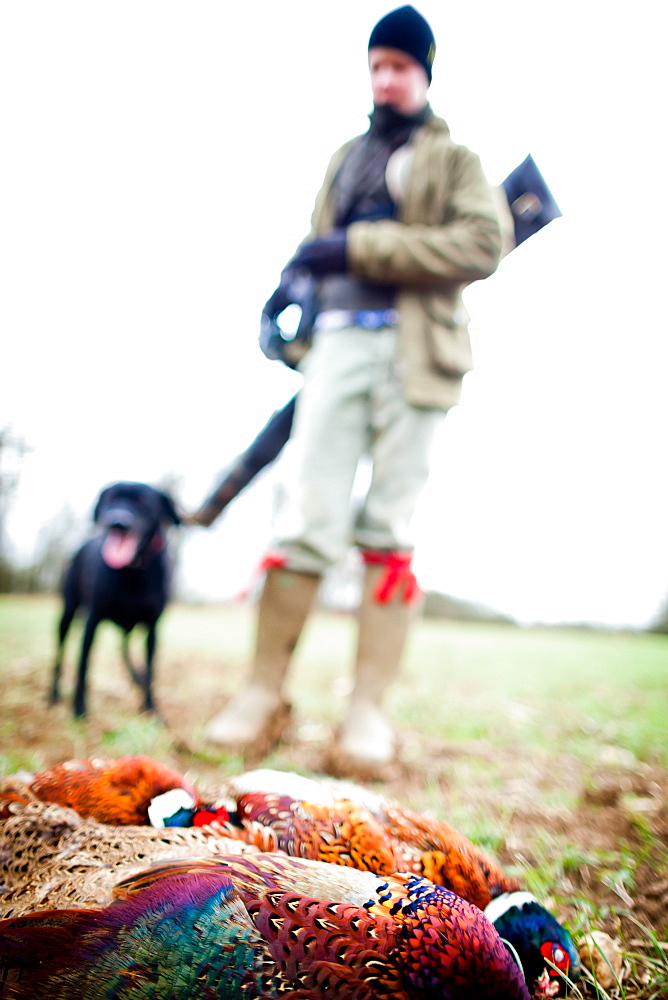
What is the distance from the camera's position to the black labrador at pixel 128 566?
2586mm

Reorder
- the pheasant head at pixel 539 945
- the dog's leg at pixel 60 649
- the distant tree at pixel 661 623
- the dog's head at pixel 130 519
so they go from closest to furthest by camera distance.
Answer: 1. the pheasant head at pixel 539 945
2. the dog's head at pixel 130 519
3. the dog's leg at pixel 60 649
4. the distant tree at pixel 661 623

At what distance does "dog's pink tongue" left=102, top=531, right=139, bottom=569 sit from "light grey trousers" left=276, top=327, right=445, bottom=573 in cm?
84

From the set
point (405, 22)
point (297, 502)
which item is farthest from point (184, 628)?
point (405, 22)

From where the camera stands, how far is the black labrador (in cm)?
259

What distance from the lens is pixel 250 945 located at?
0.61m

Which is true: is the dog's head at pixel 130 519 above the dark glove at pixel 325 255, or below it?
below


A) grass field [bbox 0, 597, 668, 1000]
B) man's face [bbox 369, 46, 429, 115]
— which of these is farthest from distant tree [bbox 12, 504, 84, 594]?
man's face [bbox 369, 46, 429, 115]

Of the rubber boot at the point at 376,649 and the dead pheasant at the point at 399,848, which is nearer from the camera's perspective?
the dead pheasant at the point at 399,848

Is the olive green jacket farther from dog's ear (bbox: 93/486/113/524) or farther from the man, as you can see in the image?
dog's ear (bbox: 93/486/113/524)

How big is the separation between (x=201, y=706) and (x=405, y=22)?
2.95 metres

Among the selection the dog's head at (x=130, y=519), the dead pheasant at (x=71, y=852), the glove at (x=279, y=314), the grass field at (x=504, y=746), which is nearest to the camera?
the dead pheasant at (x=71, y=852)

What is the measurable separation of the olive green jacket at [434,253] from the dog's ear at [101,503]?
159 centimetres

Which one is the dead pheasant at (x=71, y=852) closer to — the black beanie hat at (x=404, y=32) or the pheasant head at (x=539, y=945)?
the pheasant head at (x=539, y=945)

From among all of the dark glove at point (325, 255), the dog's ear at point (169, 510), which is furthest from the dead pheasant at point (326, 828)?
the dog's ear at point (169, 510)
